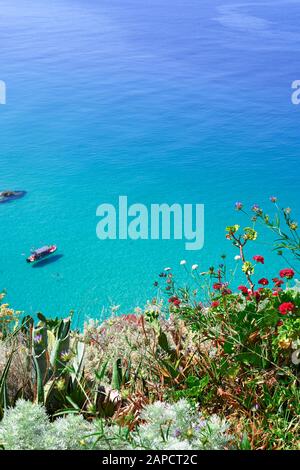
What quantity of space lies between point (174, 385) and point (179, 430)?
1.92 ft

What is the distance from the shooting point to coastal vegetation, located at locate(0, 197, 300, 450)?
7.58 feet

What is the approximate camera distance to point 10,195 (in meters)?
11.4

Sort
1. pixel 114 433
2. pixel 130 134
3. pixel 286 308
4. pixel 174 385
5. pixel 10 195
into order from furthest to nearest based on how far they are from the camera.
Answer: pixel 130 134, pixel 10 195, pixel 174 385, pixel 286 308, pixel 114 433

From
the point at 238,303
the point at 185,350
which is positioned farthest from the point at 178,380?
the point at 238,303

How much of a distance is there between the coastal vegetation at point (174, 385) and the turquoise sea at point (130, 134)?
3.23m

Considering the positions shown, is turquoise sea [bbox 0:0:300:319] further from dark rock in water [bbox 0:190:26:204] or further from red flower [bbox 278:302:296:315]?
red flower [bbox 278:302:296:315]

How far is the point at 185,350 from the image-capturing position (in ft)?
10.1

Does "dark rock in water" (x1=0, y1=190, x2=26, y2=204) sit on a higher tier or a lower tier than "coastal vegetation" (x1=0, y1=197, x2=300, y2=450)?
higher

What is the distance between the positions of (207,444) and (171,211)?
8.96 meters

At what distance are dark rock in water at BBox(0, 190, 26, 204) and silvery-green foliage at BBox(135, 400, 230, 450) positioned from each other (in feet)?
30.4

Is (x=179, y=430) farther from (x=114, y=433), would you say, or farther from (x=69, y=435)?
(x=69, y=435)

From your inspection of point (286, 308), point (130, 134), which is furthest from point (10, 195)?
point (286, 308)

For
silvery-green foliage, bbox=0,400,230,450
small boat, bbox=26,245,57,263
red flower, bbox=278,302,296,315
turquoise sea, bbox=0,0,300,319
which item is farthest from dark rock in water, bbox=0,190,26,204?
silvery-green foliage, bbox=0,400,230,450

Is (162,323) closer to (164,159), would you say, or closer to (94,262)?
(94,262)
